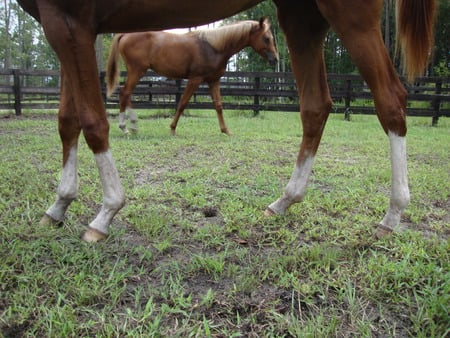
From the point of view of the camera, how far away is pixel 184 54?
6785 mm

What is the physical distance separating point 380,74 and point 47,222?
1985mm

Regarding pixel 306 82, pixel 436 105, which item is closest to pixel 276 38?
pixel 436 105

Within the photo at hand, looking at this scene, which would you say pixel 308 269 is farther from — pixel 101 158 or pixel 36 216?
pixel 36 216

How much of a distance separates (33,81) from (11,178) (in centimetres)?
4693

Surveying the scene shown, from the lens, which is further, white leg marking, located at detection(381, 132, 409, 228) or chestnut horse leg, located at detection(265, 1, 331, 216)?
chestnut horse leg, located at detection(265, 1, 331, 216)

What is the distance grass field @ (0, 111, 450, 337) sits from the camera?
1189 millimetres

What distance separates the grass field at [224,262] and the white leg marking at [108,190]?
0.11 m

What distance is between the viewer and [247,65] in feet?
127

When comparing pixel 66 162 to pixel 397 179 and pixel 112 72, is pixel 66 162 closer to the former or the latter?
pixel 397 179

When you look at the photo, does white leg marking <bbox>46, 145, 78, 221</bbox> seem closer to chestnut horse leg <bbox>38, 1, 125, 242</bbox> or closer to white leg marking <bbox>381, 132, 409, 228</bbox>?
chestnut horse leg <bbox>38, 1, 125, 242</bbox>

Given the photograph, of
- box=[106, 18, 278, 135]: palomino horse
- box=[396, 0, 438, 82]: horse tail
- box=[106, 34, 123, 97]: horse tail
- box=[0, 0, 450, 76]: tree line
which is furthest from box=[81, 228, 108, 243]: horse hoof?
box=[0, 0, 450, 76]: tree line

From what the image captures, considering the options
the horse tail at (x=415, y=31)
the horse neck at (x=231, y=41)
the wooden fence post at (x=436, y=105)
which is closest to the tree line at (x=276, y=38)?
the wooden fence post at (x=436, y=105)

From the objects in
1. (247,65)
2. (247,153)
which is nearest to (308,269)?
(247,153)

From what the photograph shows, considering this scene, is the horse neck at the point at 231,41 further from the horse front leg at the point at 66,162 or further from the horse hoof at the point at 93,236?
the horse hoof at the point at 93,236
